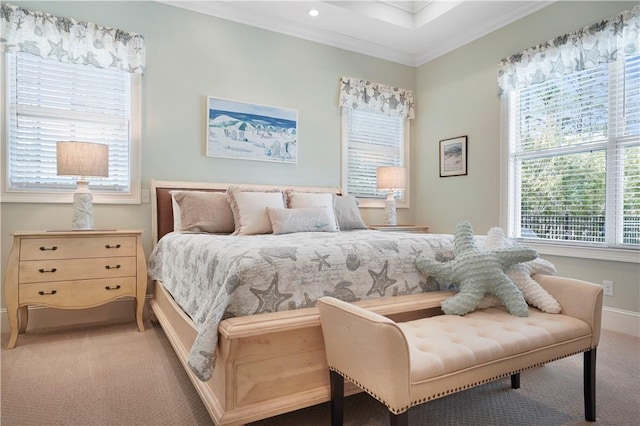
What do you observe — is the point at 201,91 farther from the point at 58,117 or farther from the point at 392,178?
the point at 392,178

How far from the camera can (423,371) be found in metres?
1.23

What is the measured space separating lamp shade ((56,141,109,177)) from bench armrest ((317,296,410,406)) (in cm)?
219

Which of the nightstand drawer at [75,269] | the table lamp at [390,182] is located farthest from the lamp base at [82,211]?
the table lamp at [390,182]

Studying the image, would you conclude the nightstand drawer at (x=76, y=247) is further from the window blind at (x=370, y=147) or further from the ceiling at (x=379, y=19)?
the window blind at (x=370, y=147)

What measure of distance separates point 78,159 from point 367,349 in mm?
2541

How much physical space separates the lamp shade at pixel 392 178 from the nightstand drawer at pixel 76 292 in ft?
8.87

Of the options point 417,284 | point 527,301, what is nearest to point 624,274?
point 527,301

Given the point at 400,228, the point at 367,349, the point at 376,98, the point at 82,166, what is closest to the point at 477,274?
the point at 367,349

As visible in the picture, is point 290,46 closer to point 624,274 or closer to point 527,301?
point 527,301

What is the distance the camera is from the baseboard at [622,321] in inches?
112

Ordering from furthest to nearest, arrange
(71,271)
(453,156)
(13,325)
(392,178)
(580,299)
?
(453,156), (392,178), (71,271), (13,325), (580,299)

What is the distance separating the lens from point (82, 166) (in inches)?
107

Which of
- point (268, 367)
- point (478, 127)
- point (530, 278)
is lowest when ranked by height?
point (268, 367)

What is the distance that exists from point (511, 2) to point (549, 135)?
1301 mm
